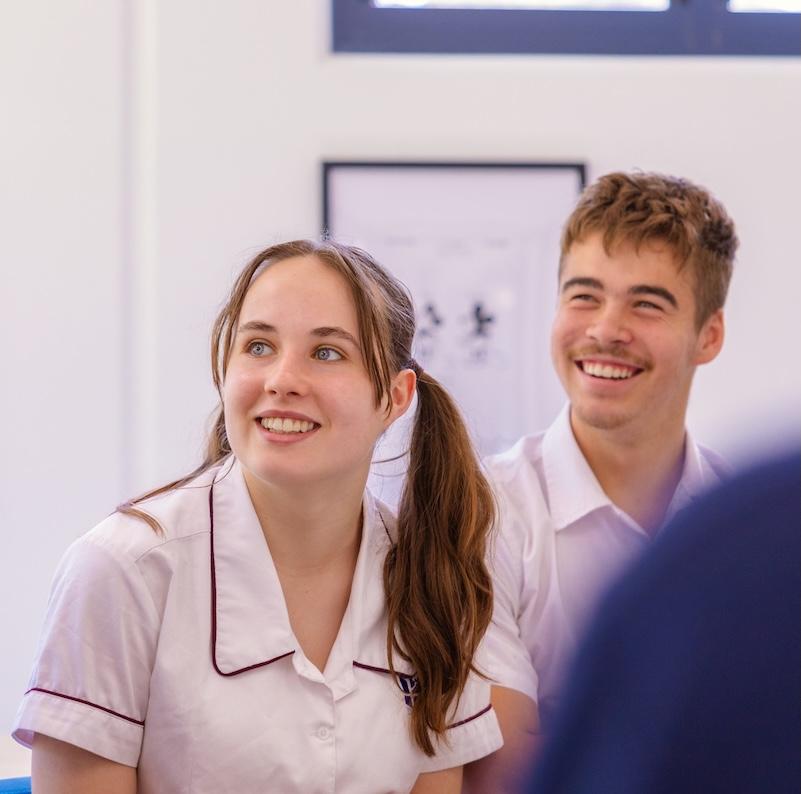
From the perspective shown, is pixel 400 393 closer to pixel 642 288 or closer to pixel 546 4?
pixel 642 288

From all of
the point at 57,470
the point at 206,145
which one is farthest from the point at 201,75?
the point at 57,470

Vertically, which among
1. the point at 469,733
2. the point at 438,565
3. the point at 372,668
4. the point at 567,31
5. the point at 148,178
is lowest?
the point at 469,733

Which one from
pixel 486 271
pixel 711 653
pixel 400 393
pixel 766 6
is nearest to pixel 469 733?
pixel 400 393

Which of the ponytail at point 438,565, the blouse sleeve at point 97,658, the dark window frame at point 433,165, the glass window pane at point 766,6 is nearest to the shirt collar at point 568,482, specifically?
the ponytail at point 438,565

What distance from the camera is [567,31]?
295 cm

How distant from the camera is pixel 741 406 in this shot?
295cm

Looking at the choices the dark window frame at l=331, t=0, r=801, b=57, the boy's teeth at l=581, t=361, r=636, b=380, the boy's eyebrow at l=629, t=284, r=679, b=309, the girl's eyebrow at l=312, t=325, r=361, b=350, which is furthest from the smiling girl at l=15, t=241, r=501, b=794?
the dark window frame at l=331, t=0, r=801, b=57

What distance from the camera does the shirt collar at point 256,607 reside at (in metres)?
1.51

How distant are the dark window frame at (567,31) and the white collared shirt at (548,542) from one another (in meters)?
1.25

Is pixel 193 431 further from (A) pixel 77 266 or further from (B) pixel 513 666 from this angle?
(B) pixel 513 666

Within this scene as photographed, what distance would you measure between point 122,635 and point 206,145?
162 centimetres

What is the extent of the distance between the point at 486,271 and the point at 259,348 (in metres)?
1.33

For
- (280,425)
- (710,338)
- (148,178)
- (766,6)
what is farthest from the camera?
(766,6)

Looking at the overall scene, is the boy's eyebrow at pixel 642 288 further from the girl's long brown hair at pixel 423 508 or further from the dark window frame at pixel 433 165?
the dark window frame at pixel 433 165
